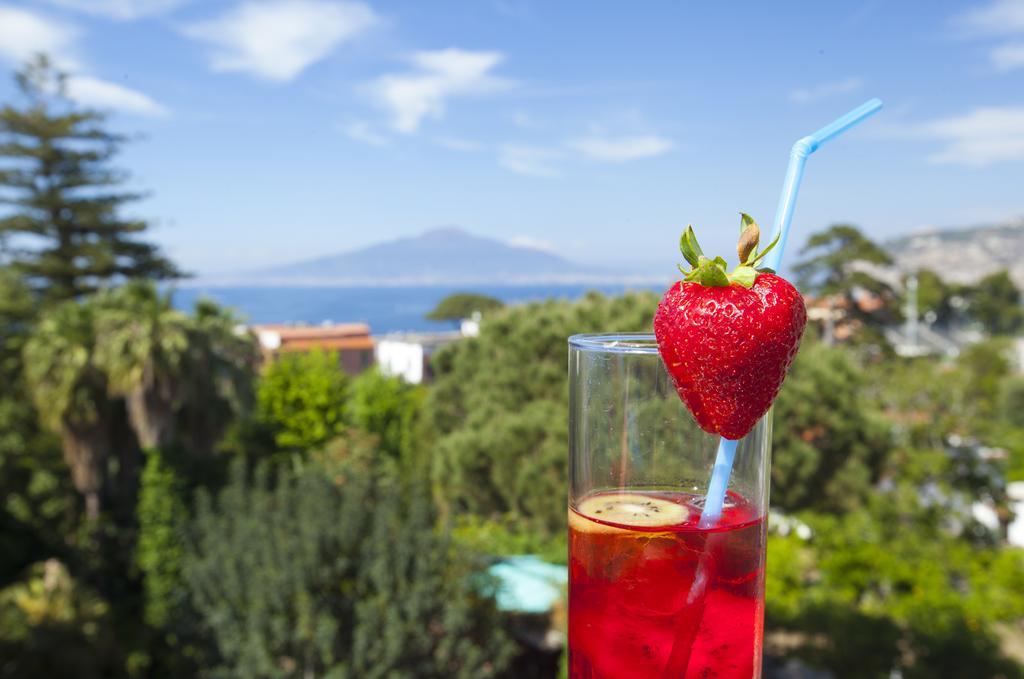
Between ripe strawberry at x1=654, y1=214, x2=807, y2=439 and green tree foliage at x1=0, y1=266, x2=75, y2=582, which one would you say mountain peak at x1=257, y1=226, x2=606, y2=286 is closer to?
green tree foliage at x1=0, y1=266, x2=75, y2=582

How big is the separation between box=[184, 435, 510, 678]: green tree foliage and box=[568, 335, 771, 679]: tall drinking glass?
13.5ft

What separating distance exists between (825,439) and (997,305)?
45424 mm

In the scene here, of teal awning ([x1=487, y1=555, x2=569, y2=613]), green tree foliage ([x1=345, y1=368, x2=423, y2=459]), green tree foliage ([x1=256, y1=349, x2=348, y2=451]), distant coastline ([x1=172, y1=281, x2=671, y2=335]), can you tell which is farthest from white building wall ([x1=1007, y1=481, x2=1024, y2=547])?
distant coastline ([x1=172, y1=281, x2=671, y2=335])

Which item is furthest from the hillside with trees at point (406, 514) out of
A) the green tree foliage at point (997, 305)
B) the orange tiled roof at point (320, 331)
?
the green tree foliage at point (997, 305)

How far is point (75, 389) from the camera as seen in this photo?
954 cm

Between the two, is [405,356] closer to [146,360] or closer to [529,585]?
[146,360]

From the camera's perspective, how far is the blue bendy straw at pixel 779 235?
77 centimetres

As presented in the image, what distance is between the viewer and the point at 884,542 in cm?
749

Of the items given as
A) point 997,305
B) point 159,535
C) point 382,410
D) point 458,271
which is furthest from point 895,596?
point 458,271

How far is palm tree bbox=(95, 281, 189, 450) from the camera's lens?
31.0 ft

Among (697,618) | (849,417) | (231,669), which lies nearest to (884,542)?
(849,417)

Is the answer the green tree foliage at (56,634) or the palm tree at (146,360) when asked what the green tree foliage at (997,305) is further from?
Result: the green tree foliage at (56,634)

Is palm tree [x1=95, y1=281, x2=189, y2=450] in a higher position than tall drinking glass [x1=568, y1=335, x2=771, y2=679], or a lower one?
lower

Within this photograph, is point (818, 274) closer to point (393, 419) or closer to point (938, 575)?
point (393, 419)
